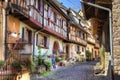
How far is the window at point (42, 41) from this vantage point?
23594 mm

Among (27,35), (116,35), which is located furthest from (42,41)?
(116,35)

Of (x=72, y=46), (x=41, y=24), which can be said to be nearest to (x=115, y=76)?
(x=41, y=24)

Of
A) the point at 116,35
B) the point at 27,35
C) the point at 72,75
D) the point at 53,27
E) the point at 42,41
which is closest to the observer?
the point at 116,35

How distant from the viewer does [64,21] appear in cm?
3494

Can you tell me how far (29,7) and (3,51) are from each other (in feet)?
16.0

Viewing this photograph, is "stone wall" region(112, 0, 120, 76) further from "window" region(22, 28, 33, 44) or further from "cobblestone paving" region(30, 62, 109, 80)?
"window" region(22, 28, 33, 44)

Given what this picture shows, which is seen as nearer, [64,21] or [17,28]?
[17,28]

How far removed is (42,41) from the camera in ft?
83.6

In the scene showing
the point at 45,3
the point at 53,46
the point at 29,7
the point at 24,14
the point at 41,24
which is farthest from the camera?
the point at 53,46

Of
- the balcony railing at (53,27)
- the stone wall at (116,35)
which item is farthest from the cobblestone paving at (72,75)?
the balcony railing at (53,27)

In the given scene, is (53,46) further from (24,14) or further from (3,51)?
(3,51)

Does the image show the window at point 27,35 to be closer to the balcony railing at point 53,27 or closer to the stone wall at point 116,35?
the balcony railing at point 53,27

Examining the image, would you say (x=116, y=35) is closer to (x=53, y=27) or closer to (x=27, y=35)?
(x=27, y=35)

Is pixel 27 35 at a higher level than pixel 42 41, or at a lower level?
higher
